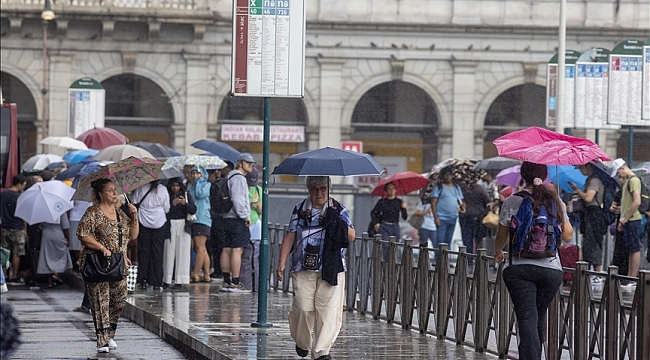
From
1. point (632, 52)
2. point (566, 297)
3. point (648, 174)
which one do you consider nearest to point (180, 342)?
point (566, 297)

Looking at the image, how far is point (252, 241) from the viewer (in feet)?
58.6

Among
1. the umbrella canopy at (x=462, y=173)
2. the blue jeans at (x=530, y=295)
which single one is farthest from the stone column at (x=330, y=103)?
the blue jeans at (x=530, y=295)

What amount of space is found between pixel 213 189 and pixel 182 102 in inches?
774

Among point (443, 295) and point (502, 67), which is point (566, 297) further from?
point (502, 67)

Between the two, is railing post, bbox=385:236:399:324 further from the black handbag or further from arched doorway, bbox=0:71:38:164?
arched doorway, bbox=0:71:38:164

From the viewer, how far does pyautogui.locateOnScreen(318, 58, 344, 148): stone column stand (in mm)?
37219

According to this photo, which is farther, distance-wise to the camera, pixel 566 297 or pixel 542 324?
pixel 566 297

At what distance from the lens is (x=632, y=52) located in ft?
71.7

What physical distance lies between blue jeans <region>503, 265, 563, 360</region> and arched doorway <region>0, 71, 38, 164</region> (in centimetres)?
2974

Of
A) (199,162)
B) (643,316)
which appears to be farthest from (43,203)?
Answer: (643,316)

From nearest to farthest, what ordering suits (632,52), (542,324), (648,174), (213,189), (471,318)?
(542,324)
(471,318)
(213,189)
(648,174)
(632,52)

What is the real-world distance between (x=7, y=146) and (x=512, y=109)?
18.4 meters

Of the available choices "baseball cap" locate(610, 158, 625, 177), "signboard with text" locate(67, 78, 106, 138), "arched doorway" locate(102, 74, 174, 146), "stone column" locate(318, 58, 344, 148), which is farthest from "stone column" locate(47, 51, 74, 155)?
"baseball cap" locate(610, 158, 625, 177)

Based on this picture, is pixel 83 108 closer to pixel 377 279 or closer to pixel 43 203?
pixel 43 203
